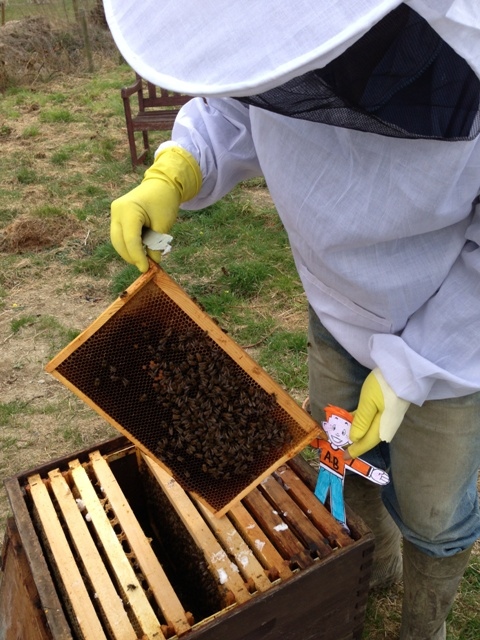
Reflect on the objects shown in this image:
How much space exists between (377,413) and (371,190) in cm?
67

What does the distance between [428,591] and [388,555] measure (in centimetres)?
44

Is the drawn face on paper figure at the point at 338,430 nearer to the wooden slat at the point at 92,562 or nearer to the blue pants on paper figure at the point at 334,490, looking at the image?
the blue pants on paper figure at the point at 334,490

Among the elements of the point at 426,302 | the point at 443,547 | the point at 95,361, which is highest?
the point at 95,361

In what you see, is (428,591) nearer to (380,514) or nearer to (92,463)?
(380,514)

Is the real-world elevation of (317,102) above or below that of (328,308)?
above

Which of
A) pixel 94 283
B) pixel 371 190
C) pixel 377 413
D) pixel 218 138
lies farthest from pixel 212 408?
pixel 94 283

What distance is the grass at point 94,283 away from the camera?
3.47 meters

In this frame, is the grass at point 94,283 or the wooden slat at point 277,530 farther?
the grass at point 94,283

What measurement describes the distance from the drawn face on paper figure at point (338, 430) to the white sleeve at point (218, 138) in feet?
3.03

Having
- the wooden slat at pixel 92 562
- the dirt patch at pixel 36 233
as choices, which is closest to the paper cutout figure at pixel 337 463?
the wooden slat at pixel 92 562

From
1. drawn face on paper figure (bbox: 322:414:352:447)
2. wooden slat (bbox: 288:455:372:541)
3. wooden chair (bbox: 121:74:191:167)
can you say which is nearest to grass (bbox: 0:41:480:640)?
wooden chair (bbox: 121:74:191:167)

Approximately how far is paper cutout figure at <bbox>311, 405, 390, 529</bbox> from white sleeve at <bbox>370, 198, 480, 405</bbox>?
0.71ft

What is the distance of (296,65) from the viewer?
90 centimetres

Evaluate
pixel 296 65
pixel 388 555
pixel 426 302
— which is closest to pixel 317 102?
pixel 296 65
